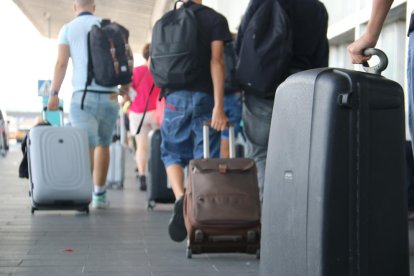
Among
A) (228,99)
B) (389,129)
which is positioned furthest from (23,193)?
(389,129)

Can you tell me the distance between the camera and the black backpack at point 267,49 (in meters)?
5.04

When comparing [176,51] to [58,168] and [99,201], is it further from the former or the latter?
[99,201]

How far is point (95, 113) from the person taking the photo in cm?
775

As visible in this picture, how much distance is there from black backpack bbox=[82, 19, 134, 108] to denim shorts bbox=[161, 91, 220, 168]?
2.07 meters

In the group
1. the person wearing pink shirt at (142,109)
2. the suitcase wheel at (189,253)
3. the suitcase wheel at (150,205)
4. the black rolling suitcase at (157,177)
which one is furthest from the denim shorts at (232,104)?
the person wearing pink shirt at (142,109)

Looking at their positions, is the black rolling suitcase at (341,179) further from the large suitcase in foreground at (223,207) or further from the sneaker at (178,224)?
the sneaker at (178,224)

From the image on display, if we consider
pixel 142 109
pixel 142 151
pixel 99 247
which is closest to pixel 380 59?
pixel 99 247

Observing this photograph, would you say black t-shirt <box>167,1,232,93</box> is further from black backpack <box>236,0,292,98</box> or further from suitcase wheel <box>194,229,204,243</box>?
suitcase wheel <box>194,229,204,243</box>

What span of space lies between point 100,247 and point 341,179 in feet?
9.46

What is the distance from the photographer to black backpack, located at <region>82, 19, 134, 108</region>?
7.66m

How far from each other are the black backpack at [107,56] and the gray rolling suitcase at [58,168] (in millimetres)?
519

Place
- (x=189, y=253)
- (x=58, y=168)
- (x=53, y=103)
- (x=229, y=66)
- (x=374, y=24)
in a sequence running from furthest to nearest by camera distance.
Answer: (x=53, y=103) < (x=229, y=66) < (x=58, y=168) < (x=189, y=253) < (x=374, y=24)

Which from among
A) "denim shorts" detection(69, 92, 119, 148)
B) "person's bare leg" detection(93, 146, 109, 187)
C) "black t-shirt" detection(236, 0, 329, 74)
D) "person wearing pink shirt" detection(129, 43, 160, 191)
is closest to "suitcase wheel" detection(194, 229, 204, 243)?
"black t-shirt" detection(236, 0, 329, 74)

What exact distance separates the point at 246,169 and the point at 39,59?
131ft
